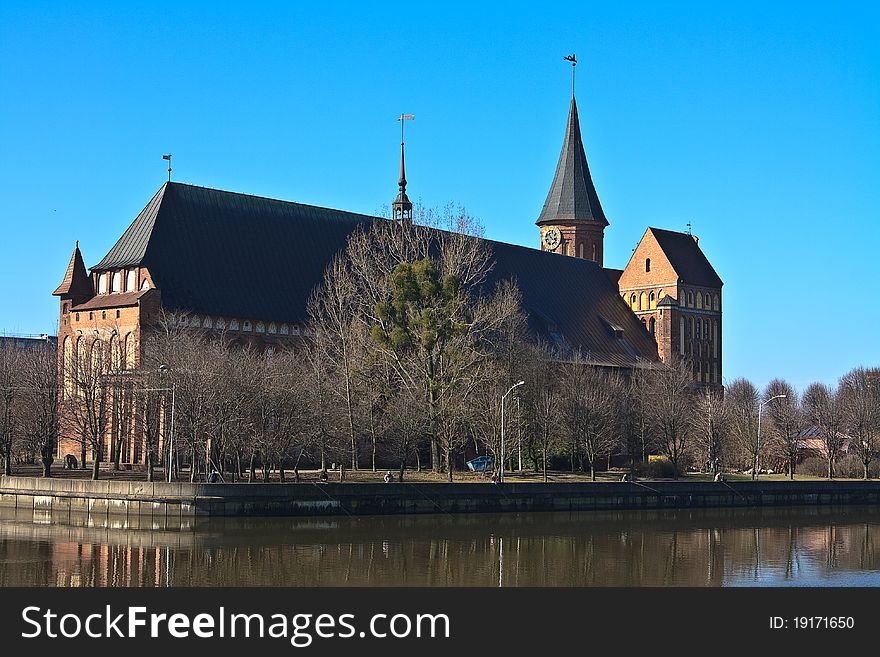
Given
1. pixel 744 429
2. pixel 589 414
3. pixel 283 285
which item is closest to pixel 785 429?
pixel 744 429

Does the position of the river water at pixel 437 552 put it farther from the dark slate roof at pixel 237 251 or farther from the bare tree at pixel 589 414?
the dark slate roof at pixel 237 251

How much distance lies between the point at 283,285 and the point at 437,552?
126 ft

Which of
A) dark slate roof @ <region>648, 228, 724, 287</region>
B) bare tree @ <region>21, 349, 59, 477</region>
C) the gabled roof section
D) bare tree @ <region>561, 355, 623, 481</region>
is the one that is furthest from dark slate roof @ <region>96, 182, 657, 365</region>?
dark slate roof @ <region>648, 228, 724, 287</region>

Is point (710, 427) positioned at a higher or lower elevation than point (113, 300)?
lower

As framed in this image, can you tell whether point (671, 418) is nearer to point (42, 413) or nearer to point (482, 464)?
point (482, 464)

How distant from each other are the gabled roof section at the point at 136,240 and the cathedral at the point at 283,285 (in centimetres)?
10

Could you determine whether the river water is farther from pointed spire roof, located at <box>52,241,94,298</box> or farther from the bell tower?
the bell tower

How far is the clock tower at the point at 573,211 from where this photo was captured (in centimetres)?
11425

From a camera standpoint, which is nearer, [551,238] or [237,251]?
[237,251]

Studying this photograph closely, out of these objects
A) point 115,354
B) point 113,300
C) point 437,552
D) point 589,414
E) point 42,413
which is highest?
point 113,300

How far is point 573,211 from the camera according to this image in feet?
377

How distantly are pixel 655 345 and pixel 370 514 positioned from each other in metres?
53.1

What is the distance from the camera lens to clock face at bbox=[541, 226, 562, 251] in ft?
377

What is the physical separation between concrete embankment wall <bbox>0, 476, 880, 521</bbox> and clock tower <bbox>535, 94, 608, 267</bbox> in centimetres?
4483
